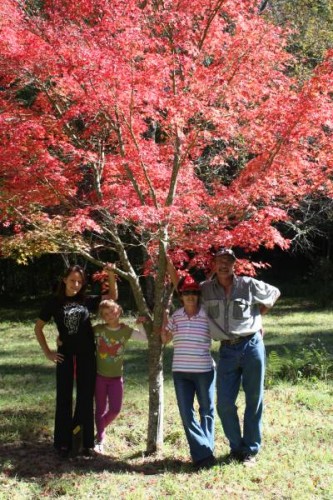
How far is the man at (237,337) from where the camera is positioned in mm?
4559

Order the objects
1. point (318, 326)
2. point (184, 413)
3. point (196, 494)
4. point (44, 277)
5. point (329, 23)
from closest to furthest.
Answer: point (196, 494) → point (184, 413) → point (318, 326) → point (329, 23) → point (44, 277)

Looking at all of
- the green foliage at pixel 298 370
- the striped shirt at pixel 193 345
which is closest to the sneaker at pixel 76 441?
the striped shirt at pixel 193 345

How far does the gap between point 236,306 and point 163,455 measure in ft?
5.36

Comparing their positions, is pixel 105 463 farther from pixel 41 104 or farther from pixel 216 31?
pixel 216 31

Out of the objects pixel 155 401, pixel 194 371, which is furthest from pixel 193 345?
pixel 155 401

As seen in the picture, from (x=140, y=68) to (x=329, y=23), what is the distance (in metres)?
11.3

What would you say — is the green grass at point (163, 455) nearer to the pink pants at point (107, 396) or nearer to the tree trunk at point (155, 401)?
the tree trunk at point (155, 401)

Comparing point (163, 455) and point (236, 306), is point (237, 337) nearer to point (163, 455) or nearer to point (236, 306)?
point (236, 306)

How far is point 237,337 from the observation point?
4.55 m

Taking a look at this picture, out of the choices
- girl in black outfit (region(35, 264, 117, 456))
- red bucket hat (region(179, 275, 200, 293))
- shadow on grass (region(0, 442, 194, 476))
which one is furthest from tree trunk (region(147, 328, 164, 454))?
red bucket hat (region(179, 275, 200, 293))

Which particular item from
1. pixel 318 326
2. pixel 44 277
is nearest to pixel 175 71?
pixel 318 326

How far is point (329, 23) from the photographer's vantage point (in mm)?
14719

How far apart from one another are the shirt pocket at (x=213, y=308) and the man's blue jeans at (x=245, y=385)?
27cm

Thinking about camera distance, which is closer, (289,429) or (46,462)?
(46,462)
